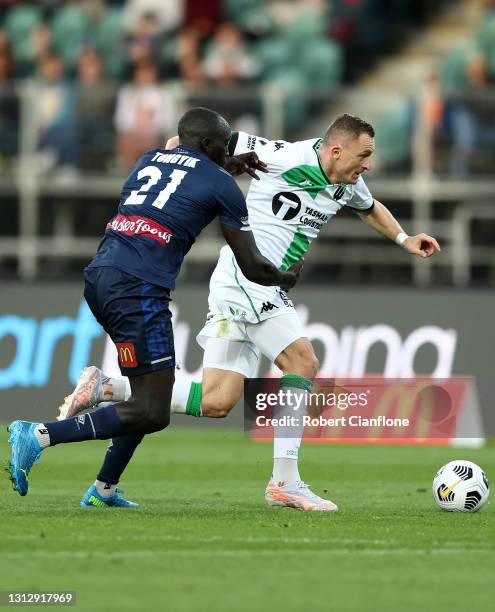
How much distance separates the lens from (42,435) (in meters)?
8.05

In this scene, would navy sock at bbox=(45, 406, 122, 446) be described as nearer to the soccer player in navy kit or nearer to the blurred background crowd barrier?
the soccer player in navy kit

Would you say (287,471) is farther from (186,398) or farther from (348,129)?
(348,129)

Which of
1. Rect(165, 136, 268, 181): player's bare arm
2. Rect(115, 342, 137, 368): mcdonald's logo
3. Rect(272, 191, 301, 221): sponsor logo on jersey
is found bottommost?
Rect(115, 342, 137, 368): mcdonald's logo

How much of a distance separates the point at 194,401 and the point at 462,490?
1749mm

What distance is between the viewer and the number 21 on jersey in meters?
8.43

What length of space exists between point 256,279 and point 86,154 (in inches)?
377

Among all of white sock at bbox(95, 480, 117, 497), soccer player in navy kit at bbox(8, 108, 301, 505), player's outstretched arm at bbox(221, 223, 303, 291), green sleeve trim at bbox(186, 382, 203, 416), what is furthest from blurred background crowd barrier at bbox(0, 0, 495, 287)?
player's outstretched arm at bbox(221, 223, 303, 291)

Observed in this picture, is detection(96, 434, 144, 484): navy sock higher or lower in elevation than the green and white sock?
lower

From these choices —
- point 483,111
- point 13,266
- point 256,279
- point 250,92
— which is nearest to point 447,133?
point 483,111

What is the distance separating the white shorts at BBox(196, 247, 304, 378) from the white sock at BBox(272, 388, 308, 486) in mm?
362

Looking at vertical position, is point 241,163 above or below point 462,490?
above

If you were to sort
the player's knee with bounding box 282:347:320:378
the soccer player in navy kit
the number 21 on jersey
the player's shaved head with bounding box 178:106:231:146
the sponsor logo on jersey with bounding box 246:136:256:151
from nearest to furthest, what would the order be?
the soccer player in navy kit < the number 21 on jersey < the player's shaved head with bounding box 178:106:231:146 < the player's knee with bounding box 282:347:320:378 < the sponsor logo on jersey with bounding box 246:136:256:151

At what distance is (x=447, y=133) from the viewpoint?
1736 centimetres

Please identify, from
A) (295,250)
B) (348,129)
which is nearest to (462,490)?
(295,250)
